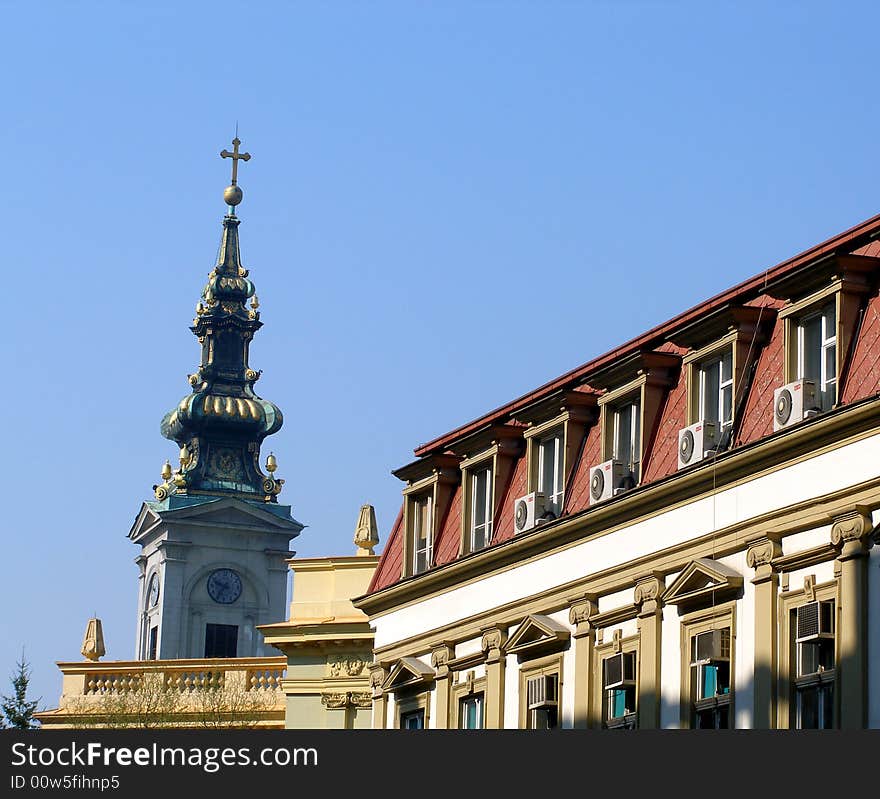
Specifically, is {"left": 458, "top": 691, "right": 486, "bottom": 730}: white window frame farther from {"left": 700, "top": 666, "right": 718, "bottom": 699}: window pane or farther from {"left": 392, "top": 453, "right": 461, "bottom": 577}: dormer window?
{"left": 700, "top": 666, "right": 718, "bottom": 699}: window pane

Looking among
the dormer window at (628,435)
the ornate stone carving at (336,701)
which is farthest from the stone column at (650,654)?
the ornate stone carving at (336,701)

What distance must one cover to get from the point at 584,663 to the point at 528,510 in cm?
401

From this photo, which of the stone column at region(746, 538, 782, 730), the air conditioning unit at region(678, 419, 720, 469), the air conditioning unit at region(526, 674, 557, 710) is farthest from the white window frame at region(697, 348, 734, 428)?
the air conditioning unit at region(526, 674, 557, 710)

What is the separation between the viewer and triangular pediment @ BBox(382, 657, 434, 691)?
52.8 metres

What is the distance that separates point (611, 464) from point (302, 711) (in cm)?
2072

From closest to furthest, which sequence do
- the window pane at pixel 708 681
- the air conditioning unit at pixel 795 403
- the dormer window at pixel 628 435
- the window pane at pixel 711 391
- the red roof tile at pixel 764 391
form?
the air conditioning unit at pixel 795 403 < the red roof tile at pixel 764 391 < the window pane at pixel 708 681 < the window pane at pixel 711 391 < the dormer window at pixel 628 435

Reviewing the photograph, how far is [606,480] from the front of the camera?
47438 mm

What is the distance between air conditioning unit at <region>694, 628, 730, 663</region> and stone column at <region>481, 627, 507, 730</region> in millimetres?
6719

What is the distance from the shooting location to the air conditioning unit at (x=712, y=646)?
141 feet

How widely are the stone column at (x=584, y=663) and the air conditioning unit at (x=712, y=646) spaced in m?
3.43

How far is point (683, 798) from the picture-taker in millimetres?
33281

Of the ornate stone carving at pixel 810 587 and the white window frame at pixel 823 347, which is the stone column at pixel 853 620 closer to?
the ornate stone carving at pixel 810 587

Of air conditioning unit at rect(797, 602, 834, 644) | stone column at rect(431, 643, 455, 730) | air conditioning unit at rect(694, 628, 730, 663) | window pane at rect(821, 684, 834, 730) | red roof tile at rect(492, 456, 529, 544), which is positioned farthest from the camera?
stone column at rect(431, 643, 455, 730)

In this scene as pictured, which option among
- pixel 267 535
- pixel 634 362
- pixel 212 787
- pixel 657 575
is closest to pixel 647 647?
A: pixel 657 575
